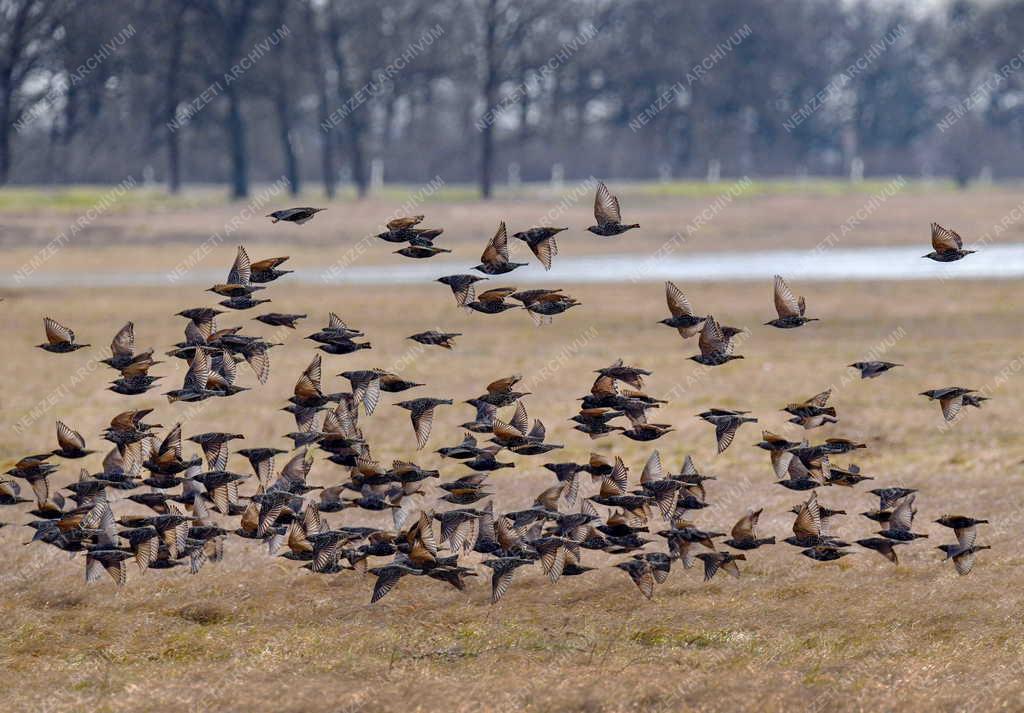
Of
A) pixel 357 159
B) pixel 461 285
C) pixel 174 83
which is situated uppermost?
pixel 174 83

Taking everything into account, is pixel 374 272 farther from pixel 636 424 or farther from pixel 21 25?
pixel 636 424

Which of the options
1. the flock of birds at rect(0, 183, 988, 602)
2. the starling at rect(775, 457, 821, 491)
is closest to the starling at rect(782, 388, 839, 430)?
the flock of birds at rect(0, 183, 988, 602)

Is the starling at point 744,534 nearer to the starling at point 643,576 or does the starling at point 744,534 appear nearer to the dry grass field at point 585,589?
the dry grass field at point 585,589

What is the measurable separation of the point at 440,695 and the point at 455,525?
1.87 metres

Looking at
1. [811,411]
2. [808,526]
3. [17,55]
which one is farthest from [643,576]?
[17,55]

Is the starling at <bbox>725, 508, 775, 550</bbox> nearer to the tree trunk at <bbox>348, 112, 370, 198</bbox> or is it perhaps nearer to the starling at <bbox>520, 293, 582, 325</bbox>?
the starling at <bbox>520, 293, 582, 325</bbox>

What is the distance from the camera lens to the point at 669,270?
38.4 meters

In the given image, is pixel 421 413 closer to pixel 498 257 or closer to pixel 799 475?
pixel 498 257

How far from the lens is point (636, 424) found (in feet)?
41.9

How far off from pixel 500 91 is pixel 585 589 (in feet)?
255

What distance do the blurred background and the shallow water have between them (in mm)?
15208

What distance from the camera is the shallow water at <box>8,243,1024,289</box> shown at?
3556cm

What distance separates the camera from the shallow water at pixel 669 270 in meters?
35.6

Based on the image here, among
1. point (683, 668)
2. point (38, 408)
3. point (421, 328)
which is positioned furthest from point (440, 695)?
point (421, 328)
